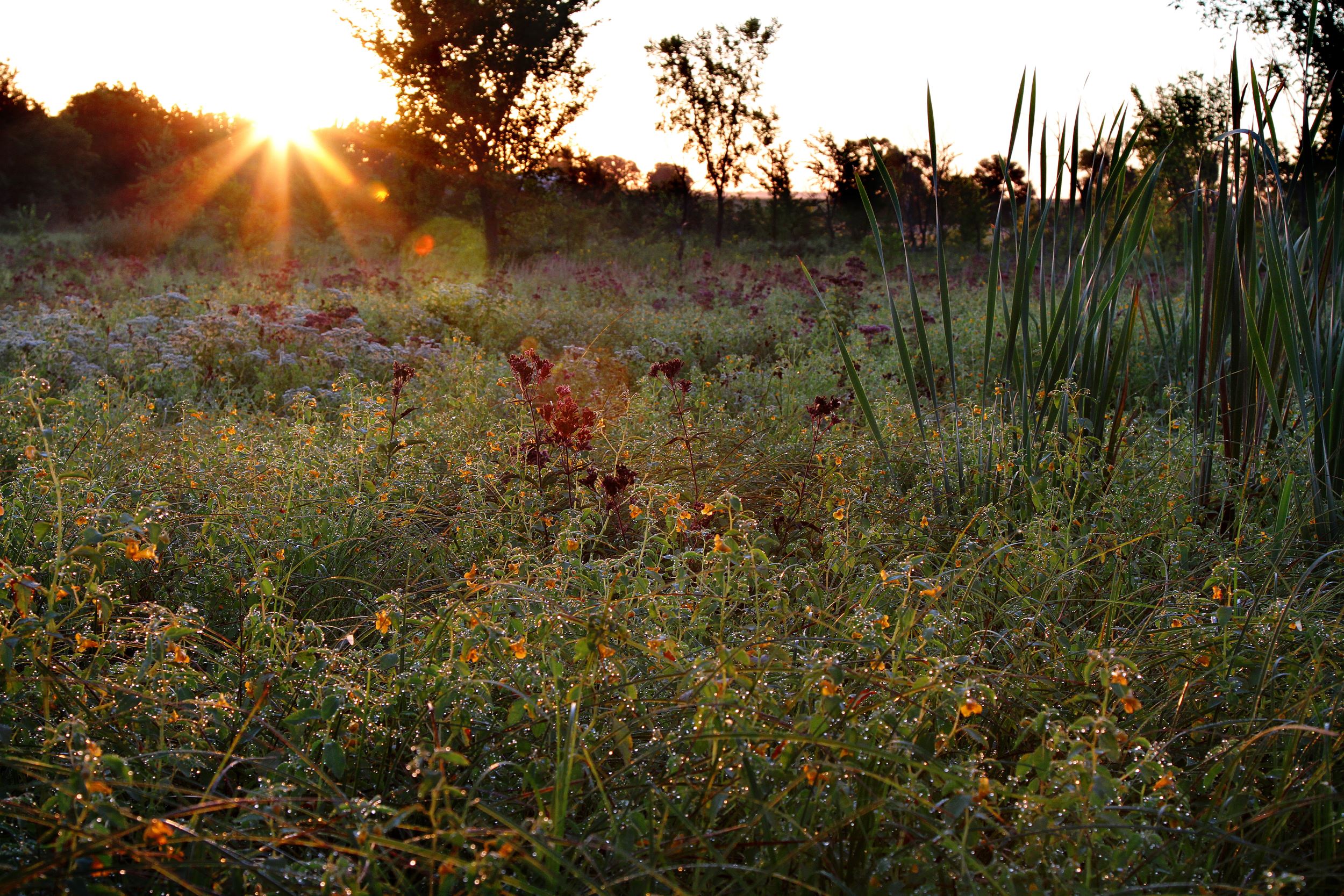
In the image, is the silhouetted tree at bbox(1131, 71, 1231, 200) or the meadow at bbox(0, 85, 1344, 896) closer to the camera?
the meadow at bbox(0, 85, 1344, 896)

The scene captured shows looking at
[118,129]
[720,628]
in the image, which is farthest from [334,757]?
[118,129]

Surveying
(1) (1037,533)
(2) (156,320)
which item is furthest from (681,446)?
(2) (156,320)

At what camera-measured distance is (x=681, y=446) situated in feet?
10.9

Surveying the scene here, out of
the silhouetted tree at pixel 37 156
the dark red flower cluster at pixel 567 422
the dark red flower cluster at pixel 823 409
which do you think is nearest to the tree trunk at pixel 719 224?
the silhouetted tree at pixel 37 156

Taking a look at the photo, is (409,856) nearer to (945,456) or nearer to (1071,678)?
(1071,678)

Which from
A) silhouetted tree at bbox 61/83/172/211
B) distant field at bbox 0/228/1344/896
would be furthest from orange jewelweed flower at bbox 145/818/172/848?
silhouetted tree at bbox 61/83/172/211

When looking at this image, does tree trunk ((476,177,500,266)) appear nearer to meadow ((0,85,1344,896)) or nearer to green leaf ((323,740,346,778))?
meadow ((0,85,1344,896))

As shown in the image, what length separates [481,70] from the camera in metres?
15.9

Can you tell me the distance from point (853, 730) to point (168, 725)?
42.4 inches

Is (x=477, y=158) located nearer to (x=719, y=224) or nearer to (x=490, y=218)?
(x=490, y=218)

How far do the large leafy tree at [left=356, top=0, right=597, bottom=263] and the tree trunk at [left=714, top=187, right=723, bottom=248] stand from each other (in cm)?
602

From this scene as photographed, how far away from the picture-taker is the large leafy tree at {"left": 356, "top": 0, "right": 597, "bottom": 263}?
1566 cm

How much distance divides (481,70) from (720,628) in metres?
16.4

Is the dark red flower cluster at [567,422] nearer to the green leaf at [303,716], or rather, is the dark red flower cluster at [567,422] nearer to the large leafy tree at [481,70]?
the green leaf at [303,716]
